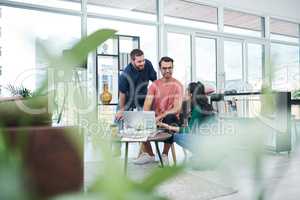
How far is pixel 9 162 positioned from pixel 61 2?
16.7ft

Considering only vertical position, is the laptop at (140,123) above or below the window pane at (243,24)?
below

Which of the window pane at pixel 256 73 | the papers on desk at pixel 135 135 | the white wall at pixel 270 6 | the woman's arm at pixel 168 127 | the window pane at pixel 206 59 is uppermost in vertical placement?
the white wall at pixel 270 6

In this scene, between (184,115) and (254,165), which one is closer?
(254,165)

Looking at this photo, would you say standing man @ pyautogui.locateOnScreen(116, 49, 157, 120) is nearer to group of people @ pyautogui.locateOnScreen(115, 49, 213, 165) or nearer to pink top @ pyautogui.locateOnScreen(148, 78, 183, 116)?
group of people @ pyautogui.locateOnScreen(115, 49, 213, 165)

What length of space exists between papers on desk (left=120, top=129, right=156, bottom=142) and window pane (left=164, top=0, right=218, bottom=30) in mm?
3382

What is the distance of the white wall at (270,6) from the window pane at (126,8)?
49.0 inches

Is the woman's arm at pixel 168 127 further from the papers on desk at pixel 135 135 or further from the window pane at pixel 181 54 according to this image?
the window pane at pixel 181 54

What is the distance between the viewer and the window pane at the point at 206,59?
6168mm

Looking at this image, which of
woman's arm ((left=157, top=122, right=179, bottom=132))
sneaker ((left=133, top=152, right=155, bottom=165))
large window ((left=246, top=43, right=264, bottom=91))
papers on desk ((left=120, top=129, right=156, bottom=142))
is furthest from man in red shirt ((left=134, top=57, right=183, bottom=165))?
large window ((left=246, top=43, right=264, bottom=91))

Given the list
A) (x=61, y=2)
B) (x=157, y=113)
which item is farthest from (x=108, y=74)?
(x=157, y=113)

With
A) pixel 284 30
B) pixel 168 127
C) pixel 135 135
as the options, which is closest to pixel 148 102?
pixel 168 127

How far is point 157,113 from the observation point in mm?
3453

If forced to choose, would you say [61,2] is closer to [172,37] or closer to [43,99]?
[172,37]

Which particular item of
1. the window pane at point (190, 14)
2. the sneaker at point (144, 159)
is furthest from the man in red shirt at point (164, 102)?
the window pane at point (190, 14)
